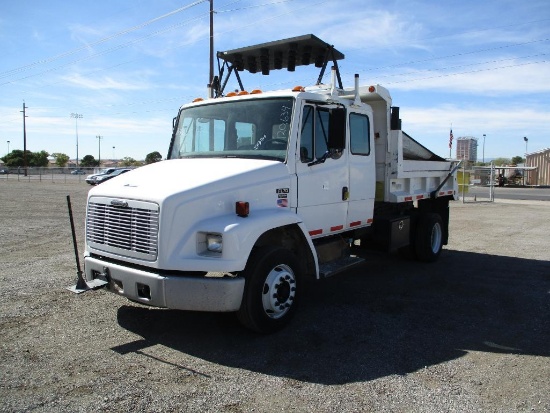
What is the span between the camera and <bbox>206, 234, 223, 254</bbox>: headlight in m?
4.29

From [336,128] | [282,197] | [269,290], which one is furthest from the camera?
[336,128]

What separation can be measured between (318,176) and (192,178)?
5.52ft

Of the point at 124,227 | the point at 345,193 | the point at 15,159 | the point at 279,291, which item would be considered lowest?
the point at 279,291

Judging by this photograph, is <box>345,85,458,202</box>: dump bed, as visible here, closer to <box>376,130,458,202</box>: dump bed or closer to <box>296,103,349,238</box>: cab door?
<box>376,130,458,202</box>: dump bed

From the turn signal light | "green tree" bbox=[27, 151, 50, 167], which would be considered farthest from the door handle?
"green tree" bbox=[27, 151, 50, 167]

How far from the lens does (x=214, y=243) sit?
14.2ft

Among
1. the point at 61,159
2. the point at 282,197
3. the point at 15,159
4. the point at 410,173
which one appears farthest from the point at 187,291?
the point at 61,159

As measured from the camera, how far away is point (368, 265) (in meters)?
8.63

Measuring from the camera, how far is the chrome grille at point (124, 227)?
170 inches

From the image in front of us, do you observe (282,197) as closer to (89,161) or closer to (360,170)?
(360,170)

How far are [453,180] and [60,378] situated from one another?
8404 millimetres

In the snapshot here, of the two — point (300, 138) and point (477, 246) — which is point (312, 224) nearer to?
point (300, 138)

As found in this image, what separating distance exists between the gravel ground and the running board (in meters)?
0.52

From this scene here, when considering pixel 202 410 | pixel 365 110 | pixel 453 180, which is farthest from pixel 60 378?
pixel 453 180
